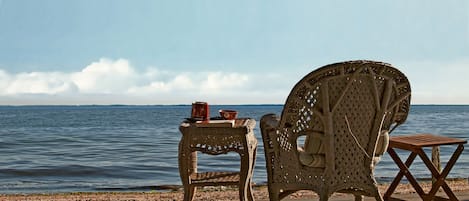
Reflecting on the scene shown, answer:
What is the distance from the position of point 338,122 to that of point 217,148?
3.78 ft

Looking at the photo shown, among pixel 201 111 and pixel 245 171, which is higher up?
pixel 201 111

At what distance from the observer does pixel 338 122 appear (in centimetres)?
368

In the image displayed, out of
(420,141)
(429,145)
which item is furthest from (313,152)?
(420,141)

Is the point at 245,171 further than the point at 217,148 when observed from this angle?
No

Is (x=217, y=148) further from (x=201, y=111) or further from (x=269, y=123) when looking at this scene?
(x=269, y=123)

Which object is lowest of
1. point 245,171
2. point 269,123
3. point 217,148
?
point 245,171

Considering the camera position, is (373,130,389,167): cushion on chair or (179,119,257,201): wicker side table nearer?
(373,130,389,167): cushion on chair

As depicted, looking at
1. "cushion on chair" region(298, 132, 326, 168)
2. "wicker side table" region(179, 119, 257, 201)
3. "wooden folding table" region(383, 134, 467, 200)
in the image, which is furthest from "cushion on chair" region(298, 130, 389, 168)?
"wooden folding table" region(383, 134, 467, 200)

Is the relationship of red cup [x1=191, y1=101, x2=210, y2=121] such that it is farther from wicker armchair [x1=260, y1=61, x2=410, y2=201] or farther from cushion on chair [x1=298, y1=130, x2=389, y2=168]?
cushion on chair [x1=298, y1=130, x2=389, y2=168]

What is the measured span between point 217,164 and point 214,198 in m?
6.16

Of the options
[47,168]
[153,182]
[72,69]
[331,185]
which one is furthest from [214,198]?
[72,69]

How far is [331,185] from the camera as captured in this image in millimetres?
3719

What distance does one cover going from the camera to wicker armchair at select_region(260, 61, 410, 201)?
3645 millimetres

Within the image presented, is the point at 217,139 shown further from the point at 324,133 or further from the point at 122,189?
the point at 122,189
